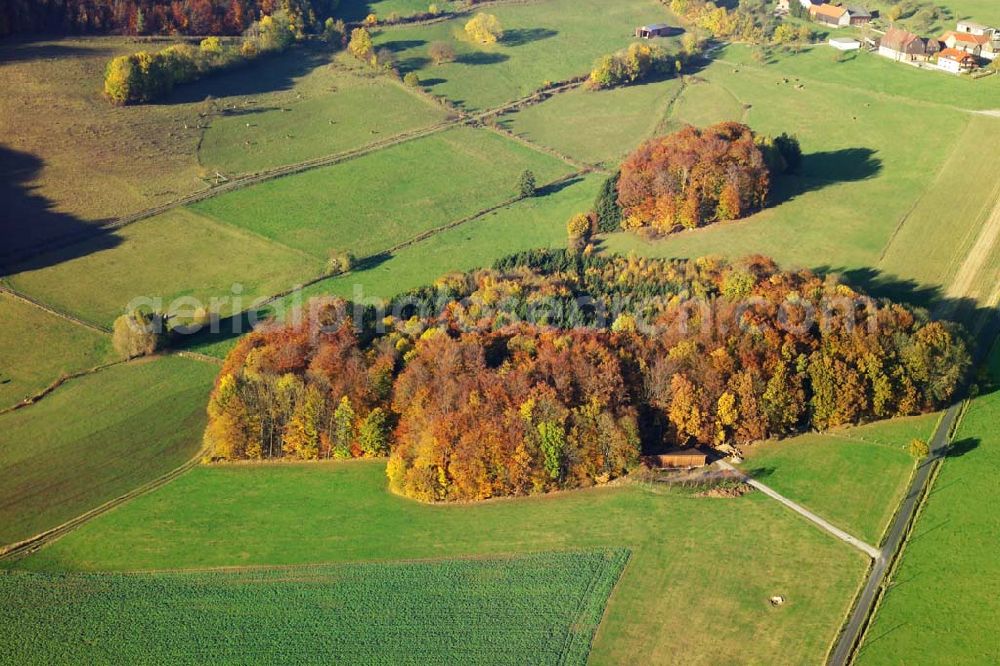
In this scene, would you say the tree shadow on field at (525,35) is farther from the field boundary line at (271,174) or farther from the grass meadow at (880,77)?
the grass meadow at (880,77)

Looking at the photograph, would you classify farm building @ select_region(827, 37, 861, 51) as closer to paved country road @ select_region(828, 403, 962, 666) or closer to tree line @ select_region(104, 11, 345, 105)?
tree line @ select_region(104, 11, 345, 105)

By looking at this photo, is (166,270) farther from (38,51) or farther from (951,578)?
(951,578)

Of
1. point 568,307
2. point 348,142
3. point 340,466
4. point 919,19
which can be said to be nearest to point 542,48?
Answer: point 348,142

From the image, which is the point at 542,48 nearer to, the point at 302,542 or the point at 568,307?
the point at 568,307

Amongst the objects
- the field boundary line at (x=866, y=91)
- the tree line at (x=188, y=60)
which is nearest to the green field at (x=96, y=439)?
the tree line at (x=188, y=60)

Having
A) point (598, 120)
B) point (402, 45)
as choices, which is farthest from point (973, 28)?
point (402, 45)

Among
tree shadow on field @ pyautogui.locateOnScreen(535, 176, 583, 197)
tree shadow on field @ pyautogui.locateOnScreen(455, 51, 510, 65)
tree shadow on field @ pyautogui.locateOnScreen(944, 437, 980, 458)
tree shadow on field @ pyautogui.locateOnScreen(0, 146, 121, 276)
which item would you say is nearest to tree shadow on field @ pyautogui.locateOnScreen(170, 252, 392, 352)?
tree shadow on field @ pyautogui.locateOnScreen(0, 146, 121, 276)
